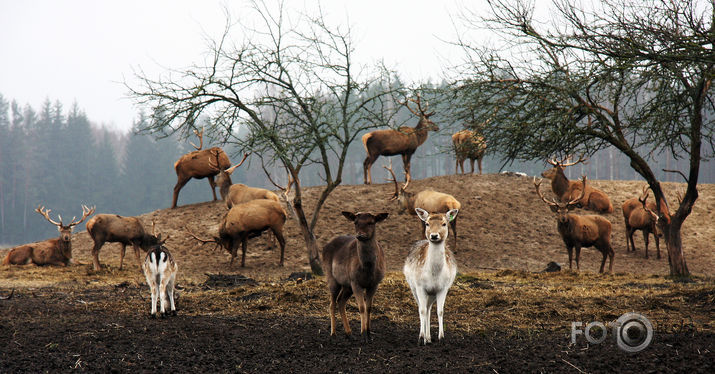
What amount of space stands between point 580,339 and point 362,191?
1593 cm

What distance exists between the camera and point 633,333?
19.6 ft

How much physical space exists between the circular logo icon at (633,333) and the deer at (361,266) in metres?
2.59

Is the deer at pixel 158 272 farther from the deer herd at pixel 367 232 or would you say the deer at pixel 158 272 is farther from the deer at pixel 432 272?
the deer at pixel 432 272

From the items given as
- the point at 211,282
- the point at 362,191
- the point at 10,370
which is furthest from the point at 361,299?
the point at 362,191

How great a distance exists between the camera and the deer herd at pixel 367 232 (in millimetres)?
5914

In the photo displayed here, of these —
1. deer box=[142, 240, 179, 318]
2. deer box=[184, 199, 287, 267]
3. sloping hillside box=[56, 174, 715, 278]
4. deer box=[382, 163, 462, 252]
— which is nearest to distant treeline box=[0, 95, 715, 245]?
sloping hillside box=[56, 174, 715, 278]

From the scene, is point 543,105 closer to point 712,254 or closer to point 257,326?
point 257,326

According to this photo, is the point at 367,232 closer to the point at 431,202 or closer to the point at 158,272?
the point at 158,272

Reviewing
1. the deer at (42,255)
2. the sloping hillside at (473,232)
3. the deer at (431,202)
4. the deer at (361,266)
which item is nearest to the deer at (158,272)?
the deer at (361,266)

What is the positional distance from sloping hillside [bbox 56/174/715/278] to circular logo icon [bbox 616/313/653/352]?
929cm

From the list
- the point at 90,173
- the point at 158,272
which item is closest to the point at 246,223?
the point at 158,272

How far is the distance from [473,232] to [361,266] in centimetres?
1336

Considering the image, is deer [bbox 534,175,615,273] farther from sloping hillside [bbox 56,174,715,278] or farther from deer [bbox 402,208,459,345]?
deer [bbox 402,208,459,345]

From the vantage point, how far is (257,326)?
7199 mm
